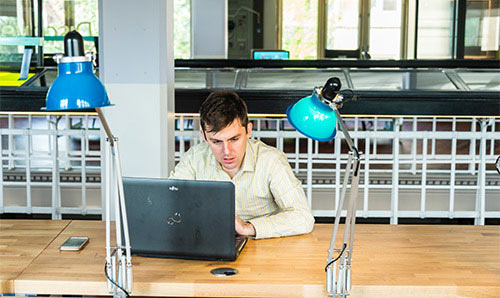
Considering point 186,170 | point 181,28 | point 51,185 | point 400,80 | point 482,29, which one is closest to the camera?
point 186,170

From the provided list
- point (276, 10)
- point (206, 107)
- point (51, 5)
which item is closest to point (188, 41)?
point (276, 10)

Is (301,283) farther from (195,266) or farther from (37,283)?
(37,283)

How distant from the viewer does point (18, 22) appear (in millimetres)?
5895

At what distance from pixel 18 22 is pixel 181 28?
21.7 feet

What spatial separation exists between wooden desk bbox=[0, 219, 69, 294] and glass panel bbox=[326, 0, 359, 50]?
10.8 m

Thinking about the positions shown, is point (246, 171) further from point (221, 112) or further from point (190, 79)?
point (190, 79)

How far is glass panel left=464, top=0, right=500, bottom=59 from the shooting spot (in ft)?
37.8

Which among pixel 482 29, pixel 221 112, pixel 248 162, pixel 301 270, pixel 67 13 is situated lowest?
pixel 301 270

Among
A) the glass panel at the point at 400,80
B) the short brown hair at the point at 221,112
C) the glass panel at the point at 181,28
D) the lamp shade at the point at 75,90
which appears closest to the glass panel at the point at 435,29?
the glass panel at the point at 181,28

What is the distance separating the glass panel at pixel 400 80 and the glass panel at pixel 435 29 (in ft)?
22.9

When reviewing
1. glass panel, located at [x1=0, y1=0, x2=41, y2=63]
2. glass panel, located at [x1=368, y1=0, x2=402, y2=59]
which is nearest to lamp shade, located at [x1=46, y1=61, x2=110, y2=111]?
glass panel, located at [x1=0, y1=0, x2=41, y2=63]

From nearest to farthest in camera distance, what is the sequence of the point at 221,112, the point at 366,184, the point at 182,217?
the point at 182,217 → the point at 221,112 → the point at 366,184

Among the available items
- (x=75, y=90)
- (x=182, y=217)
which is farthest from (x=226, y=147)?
(x=75, y=90)

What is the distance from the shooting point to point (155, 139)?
344 centimetres
